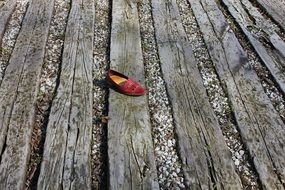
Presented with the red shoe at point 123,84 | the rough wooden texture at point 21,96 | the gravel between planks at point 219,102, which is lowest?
the rough wooden texture at point 21,96

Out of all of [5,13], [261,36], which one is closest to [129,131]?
[261,36]

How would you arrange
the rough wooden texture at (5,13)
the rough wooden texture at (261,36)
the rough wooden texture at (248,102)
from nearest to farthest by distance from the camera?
1. the rough wooden texture at (248,102)
2. the rough wooden texture at (261,36)
3. the rough wooden texture at (5,13)

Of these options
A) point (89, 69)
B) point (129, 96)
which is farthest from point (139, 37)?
point (129, 96)

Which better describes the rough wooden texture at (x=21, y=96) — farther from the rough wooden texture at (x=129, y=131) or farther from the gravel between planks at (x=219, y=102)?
the gravel between planks at (x=219, y=102)

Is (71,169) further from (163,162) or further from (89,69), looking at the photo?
(89,69)

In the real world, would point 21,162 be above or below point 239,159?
below

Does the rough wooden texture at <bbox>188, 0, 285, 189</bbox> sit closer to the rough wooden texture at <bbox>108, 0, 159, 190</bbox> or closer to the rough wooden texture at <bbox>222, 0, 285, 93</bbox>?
the rough wooden texture at <bbox>222, 0, 285, 93</bbox>

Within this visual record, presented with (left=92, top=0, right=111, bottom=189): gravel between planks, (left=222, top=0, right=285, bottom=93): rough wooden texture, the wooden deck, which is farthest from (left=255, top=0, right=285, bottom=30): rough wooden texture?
(left=92, top=0, right=111, bottom=189): gravel between planks

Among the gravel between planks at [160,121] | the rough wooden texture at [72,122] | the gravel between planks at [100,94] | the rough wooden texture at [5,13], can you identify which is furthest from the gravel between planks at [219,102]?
the rough wooden texture at [5,13]
